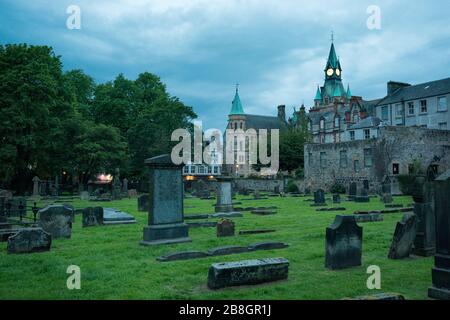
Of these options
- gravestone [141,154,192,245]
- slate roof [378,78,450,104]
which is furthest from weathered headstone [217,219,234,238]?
slate roof [378,78,450,104]

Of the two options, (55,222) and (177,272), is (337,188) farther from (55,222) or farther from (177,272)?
(177,272)

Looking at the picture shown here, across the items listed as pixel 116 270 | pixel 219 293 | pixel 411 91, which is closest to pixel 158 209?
pixel 116 270

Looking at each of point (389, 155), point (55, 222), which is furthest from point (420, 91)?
point (55, 222)

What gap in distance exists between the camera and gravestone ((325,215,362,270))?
337 inches

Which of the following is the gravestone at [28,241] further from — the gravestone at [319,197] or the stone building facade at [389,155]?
the stone building facade at [389,155]

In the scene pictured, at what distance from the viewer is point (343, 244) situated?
28.6ft

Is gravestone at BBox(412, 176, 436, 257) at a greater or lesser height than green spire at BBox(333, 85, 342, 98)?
lesser

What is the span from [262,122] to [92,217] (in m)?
89.3

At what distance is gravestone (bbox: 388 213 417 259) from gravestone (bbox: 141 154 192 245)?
19.5 feet

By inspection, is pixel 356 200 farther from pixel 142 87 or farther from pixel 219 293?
pixel 142 87

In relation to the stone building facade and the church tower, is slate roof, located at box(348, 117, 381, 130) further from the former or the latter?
the church tower

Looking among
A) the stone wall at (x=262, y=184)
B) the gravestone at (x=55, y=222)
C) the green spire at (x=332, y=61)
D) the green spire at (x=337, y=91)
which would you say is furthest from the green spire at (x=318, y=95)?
the gravestone at (x=55, y=222)
